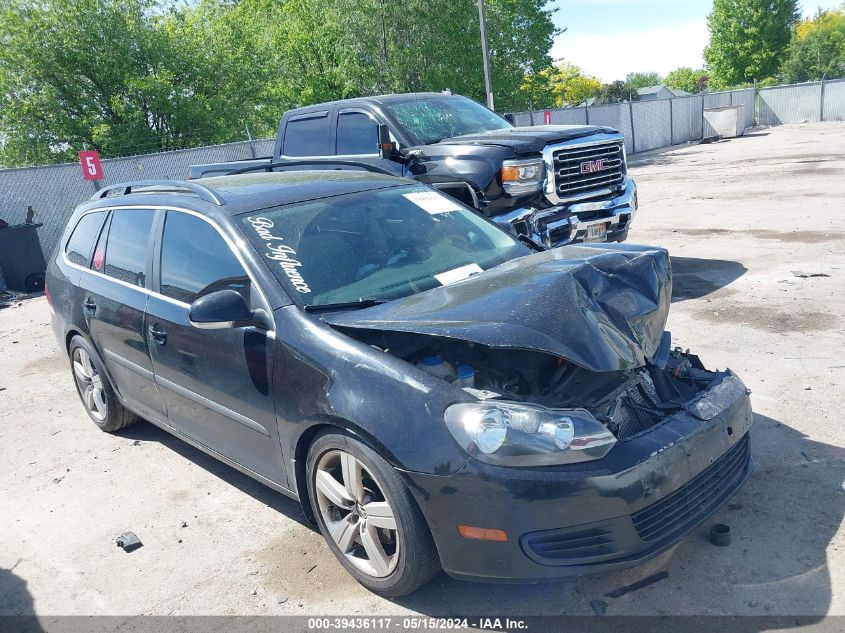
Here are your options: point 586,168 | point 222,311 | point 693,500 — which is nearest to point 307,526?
point 222,311

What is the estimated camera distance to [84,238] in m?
5.33

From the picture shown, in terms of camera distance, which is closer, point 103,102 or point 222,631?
point 222,631

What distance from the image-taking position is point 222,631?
10.3 feet

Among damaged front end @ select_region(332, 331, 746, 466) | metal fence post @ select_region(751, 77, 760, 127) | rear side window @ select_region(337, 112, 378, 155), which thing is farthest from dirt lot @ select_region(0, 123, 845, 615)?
metal fence post @ select_region(751, 77, 760, 127)

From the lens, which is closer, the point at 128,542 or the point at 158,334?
the point at 128,542

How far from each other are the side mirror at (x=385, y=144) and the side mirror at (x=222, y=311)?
4.76 metres

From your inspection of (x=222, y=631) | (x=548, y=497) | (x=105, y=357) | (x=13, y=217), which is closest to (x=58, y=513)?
(x=105, y=357)

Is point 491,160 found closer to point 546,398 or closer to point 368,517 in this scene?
point 546,398

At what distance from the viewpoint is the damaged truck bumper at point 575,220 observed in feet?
23.7

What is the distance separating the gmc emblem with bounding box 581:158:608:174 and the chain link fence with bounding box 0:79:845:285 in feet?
35.6

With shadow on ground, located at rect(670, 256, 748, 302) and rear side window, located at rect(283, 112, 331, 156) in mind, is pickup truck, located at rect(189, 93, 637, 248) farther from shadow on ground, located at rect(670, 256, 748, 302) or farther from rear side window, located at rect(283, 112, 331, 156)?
shadow on ground, located at rect(670, 256, 748, 302)

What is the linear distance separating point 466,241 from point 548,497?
1.98 m

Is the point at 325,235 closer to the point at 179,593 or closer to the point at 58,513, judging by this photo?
the point at 179,593

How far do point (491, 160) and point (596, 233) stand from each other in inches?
55.9
